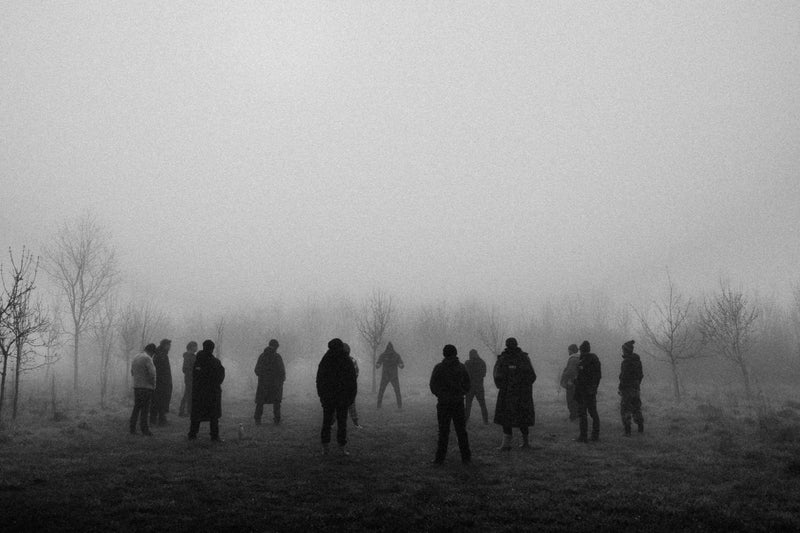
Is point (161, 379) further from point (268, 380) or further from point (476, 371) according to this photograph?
point (476, 371)

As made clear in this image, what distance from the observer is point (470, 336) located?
60.2 m

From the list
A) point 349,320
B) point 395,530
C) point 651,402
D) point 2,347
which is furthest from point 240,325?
point 395,530

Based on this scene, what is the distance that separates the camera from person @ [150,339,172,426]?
14062mm

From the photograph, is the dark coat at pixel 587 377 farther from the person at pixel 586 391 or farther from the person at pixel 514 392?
the person at pixel 514 392

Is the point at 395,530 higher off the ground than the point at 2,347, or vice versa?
the point at 2,347

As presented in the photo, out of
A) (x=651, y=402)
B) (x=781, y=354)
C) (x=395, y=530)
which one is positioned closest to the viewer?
(x=395, y=530)

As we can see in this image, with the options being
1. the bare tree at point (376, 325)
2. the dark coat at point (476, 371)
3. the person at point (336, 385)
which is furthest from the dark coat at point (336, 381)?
the bare tree at point (376, 325)

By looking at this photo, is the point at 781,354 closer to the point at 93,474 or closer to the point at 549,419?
the point at 549,419

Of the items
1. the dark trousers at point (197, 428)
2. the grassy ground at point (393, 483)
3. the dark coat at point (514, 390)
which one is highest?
the dark coat at point (514, 390)

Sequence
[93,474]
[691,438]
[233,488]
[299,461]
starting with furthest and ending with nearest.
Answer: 1. [691,438]
2. [299,461]
3. [93,474]
4. [233,488]

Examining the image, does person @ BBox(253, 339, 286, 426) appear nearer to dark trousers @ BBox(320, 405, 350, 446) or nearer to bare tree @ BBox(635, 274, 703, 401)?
dark trousers @ BBox(320, 405, 350, 446)

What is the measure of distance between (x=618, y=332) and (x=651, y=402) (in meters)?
36.4

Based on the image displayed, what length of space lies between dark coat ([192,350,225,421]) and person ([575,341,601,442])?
9122 millimetres

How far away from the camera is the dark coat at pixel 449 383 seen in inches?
368
